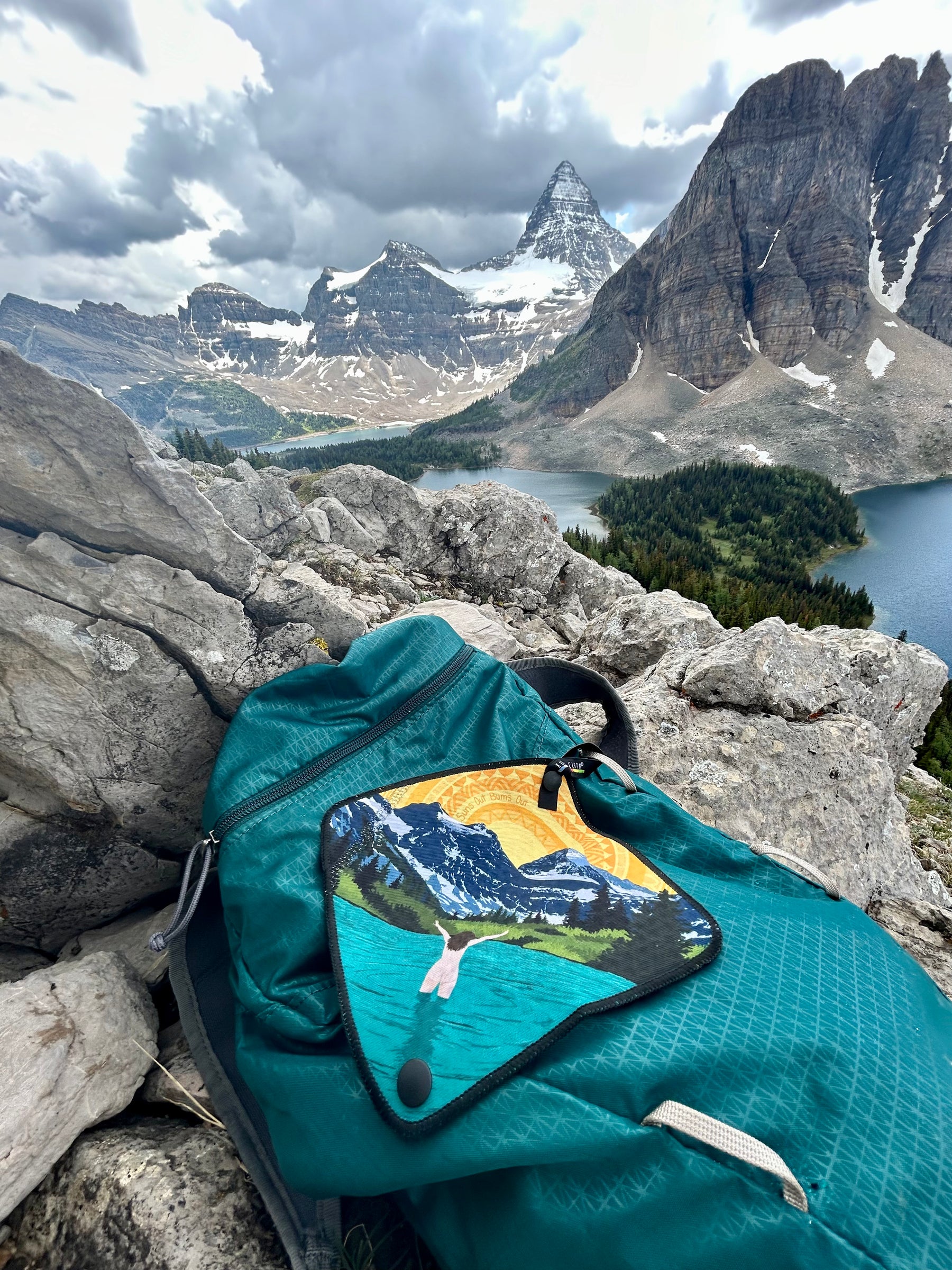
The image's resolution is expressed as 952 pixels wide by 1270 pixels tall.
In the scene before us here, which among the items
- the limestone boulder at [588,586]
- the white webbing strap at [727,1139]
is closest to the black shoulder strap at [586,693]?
the white webbing strap at [727,1139]

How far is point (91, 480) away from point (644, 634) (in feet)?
15.6

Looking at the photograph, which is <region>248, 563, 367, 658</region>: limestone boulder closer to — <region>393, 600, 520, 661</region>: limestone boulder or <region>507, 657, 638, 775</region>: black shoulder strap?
<region>507, 657, 638, 775</region>: black shoulder strap

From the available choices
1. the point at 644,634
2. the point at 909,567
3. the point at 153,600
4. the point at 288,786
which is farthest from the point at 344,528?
the point at 909,567

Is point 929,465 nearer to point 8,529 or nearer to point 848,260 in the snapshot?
point 848,260

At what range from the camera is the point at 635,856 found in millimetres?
1889

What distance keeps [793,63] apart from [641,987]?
430 feet

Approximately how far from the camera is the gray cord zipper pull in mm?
1633

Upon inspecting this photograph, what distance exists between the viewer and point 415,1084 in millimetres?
1166

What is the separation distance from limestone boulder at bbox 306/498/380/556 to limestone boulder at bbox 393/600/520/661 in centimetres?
252

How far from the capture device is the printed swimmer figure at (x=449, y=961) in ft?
4.74

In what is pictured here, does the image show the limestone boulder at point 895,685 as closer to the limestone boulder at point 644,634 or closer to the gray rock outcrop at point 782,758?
the limestone boulder at point 644,634

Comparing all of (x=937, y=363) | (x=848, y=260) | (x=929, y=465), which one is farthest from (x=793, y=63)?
(x=929, y=465)

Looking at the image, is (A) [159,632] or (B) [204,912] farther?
(A) [159,632]

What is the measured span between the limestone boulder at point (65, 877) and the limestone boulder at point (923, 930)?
333cm
